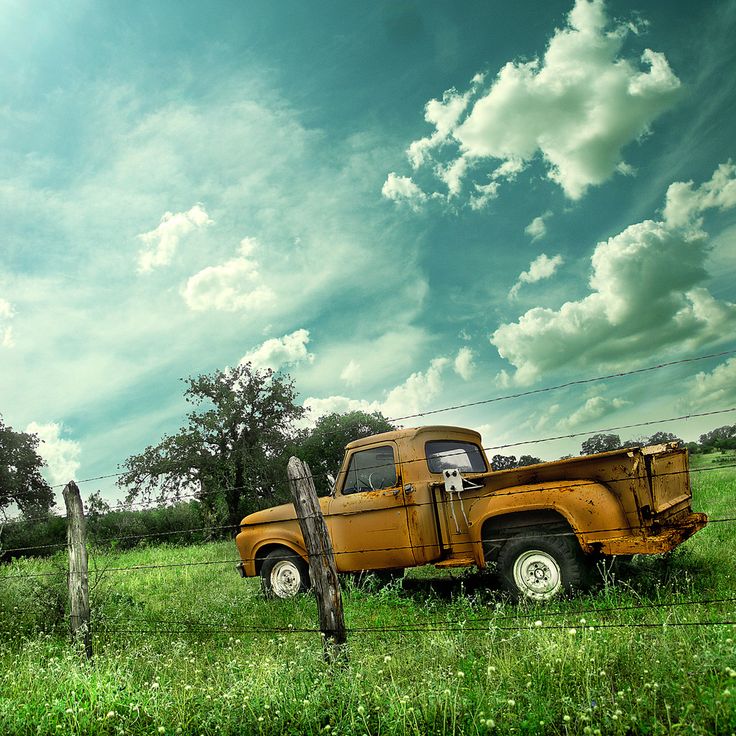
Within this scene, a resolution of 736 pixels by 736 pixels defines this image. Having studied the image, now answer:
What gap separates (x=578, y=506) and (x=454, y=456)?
2.40 meters

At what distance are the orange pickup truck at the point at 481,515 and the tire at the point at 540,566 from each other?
0.01 m

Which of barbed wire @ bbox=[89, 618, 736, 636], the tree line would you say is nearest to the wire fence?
barbed wire @ bbox=[89, 618, 736, 636]

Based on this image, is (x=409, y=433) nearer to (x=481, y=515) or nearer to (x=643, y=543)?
(x=481, y=515)

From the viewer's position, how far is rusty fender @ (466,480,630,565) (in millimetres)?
6270

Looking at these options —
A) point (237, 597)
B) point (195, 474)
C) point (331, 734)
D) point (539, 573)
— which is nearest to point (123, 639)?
point (237, 597)

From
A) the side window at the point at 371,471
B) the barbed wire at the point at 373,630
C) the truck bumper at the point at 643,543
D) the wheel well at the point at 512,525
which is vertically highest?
the side window at the point at 371,471

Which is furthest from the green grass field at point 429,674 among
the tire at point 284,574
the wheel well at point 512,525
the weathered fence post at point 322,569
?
the tire at point 284,574

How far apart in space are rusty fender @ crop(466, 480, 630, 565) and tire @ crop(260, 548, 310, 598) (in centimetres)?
323

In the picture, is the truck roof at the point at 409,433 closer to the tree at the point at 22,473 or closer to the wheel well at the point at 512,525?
the wheel well at the point at 512,525

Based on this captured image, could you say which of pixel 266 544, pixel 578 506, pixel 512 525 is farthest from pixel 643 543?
pixel 266 544

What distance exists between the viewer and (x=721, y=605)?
5703 mm

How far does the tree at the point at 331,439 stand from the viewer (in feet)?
114

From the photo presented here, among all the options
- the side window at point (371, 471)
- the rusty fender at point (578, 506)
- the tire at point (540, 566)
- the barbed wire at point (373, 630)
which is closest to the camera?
the barbed wire at point (373, 630)

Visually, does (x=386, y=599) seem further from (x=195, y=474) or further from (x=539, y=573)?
(x=195, y=474)
